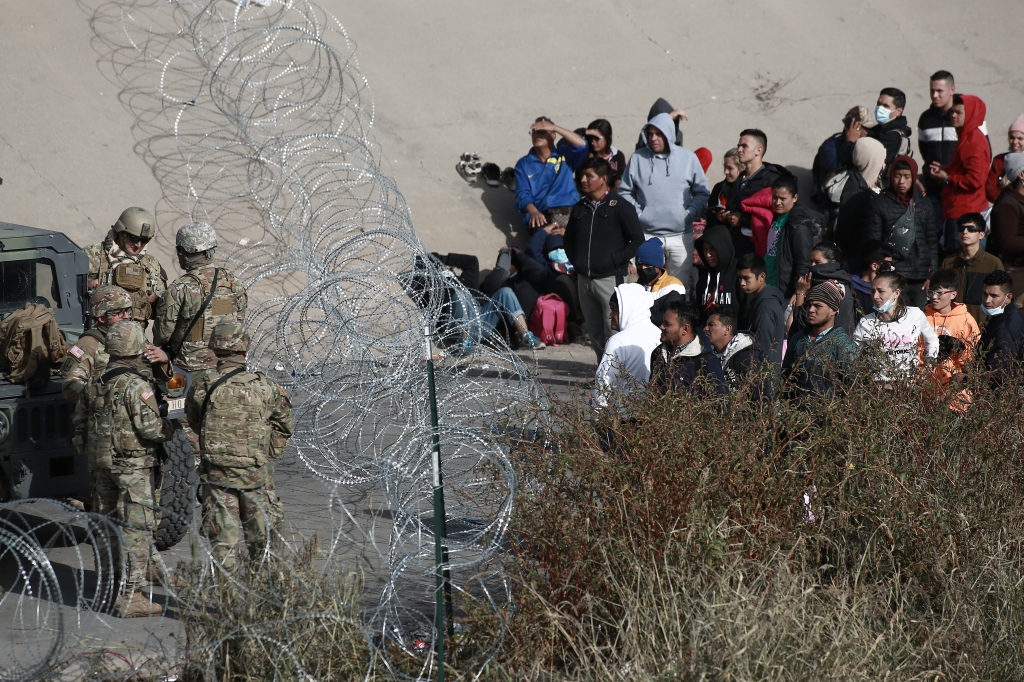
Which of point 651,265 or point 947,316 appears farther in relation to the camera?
point 651,265

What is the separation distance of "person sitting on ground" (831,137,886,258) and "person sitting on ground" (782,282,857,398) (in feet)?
10.8

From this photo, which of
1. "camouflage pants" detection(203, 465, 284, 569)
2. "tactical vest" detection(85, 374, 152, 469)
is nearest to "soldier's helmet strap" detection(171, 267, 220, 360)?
"tactical vest" detection(85, 374, 152, 469)

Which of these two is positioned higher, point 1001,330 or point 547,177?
point 547,177

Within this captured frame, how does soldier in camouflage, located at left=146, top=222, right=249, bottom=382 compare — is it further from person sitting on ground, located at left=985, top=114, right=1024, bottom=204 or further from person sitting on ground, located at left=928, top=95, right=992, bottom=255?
person sitting on ground, located at left=985, top=114, right=1024, bottom=204

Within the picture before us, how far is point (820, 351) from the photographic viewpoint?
6062mm

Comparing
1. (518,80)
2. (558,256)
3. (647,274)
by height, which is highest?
(518,80)

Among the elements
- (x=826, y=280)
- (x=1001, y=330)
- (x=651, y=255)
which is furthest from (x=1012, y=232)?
(x=651, y=255)

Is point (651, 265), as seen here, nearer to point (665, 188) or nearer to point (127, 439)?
point (665, 188)

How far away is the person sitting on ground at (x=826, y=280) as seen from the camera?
24.5 ft

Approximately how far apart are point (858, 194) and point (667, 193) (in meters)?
1.75

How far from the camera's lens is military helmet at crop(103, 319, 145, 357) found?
5.44 meters

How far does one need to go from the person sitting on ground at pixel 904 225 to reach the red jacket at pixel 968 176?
163cm

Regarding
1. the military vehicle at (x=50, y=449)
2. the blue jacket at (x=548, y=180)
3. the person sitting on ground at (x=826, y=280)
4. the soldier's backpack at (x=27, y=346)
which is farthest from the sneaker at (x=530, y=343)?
the soldier's backpack at (x=27, y=346)

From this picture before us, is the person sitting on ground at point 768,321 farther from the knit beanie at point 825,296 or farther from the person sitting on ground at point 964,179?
the person sitting on ground at point 964,179
